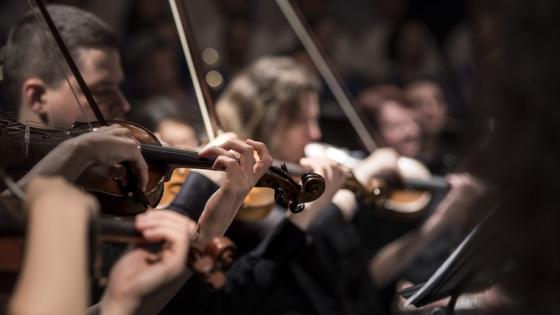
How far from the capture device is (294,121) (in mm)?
2740

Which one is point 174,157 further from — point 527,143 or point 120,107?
point 527,143

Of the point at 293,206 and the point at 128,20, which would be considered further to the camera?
the point at 128,20

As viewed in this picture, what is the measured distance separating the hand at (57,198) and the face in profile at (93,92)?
0.69 metres

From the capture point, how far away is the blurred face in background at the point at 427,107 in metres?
4.30

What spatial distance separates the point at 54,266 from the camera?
101 centimetres

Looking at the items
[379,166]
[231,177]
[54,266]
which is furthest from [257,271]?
[54,266]

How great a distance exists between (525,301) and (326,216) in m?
1.72

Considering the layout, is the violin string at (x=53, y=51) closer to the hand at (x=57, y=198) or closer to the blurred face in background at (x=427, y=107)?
the hand at (x=57, y=198)

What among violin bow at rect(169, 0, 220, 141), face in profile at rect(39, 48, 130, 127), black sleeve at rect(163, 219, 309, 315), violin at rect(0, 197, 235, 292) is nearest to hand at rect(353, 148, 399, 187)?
black sleeve at rect(163, 219, 309, 315)

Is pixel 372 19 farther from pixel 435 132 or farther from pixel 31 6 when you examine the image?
pixel 31 6

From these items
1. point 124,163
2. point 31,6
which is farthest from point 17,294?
point 31,6

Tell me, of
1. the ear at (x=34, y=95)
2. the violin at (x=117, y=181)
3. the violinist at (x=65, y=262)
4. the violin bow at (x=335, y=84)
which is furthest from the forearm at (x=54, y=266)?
the violin bow at (x=335, y=84)

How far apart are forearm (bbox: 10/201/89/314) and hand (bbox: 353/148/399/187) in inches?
71.9

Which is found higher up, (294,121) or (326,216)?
(294,121)
